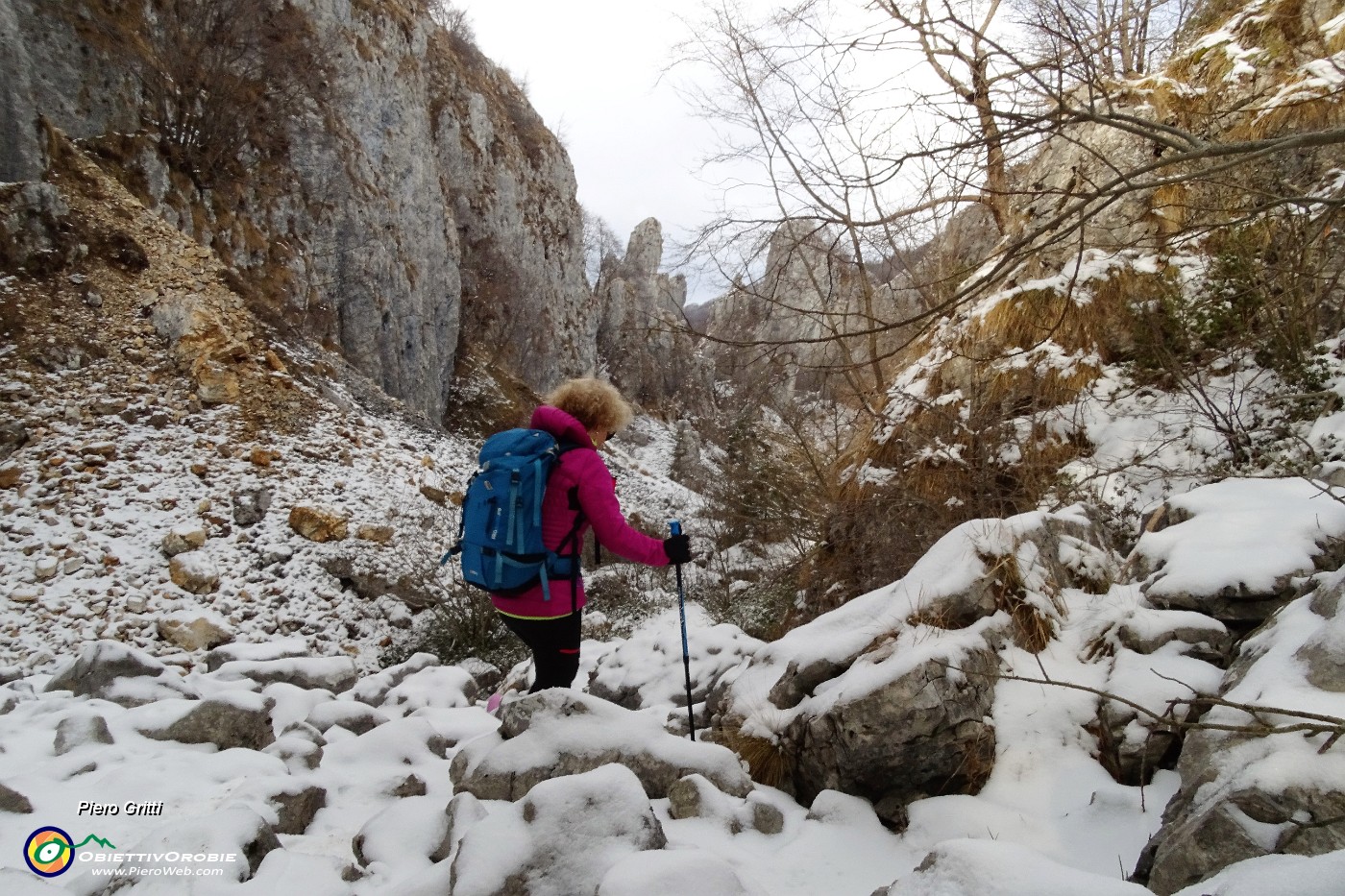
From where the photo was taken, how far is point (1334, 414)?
3.42 meters

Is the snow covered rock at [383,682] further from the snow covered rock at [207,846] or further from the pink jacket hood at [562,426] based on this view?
the pink jacket hood at [562,426]

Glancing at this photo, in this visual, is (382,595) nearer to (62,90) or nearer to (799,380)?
(799,380)

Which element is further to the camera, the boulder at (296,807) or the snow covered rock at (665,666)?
the snow covered rock at (665,666)

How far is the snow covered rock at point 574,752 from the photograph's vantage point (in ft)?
7.34

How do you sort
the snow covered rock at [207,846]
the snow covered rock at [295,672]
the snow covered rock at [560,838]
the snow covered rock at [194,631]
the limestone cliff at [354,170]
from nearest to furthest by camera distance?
1. the snow covered rock at [560,838]
2. the snow covered rock at [207,846]
3. the snow covered rock at [295,672]
4. the snow covered rock at [194,631]
5. the limestone cliff at [354,170]

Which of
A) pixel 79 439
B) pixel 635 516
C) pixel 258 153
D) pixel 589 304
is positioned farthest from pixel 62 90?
pixel 589 304

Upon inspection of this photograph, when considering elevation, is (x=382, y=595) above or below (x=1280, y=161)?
below

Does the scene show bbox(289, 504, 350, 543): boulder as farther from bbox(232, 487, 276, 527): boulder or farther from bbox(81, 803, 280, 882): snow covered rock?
bbox(81, 803, 280, 882): snow covered rock

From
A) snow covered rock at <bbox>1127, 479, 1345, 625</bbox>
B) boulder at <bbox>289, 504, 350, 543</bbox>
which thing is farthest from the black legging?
boulder at <bbox>289, 504, 350, 543</bbox>

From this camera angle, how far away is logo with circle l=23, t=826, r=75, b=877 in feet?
6.27

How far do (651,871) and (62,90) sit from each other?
1100cm

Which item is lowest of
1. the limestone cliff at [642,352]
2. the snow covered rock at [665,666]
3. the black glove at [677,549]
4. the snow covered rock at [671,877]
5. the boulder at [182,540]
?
the snow covered rock at [665,666]

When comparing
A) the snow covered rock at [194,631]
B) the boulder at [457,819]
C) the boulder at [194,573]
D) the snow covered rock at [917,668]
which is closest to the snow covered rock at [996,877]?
the snow covered rock at [917,668]

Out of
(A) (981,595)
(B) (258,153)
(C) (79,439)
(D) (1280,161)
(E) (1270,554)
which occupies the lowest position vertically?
(A) (981,595)
